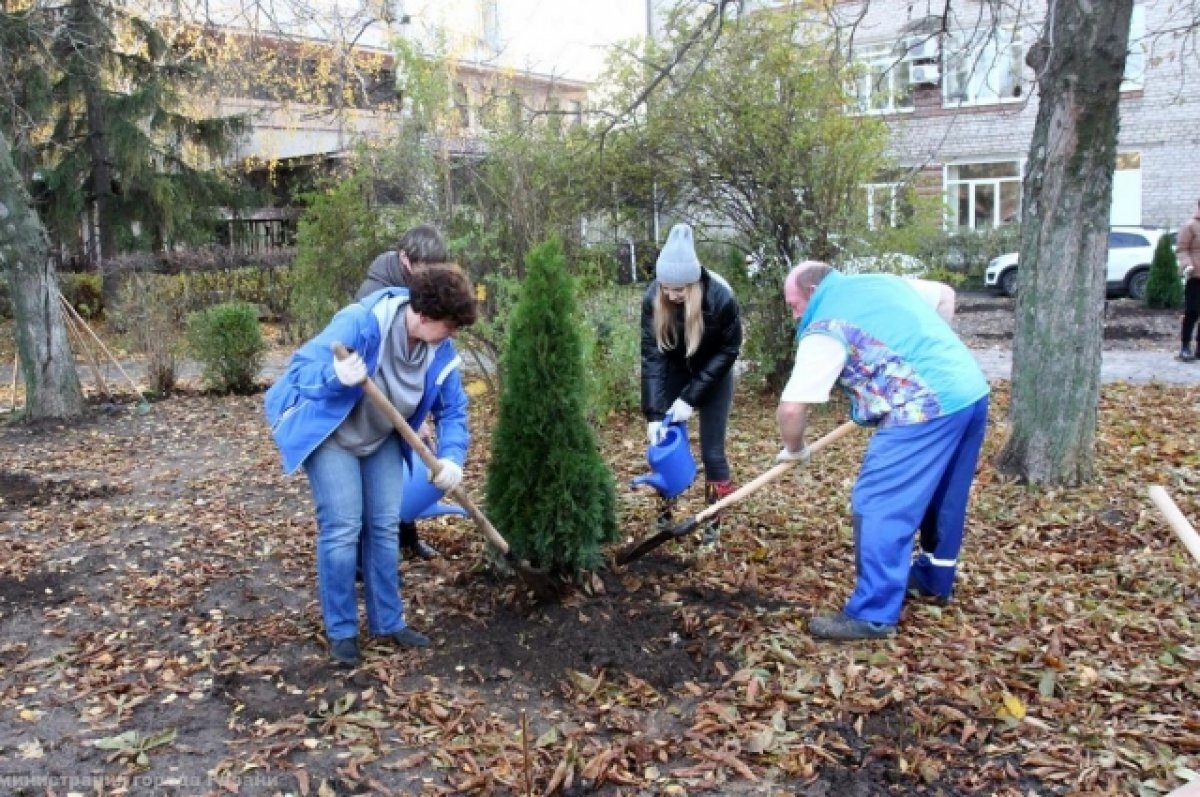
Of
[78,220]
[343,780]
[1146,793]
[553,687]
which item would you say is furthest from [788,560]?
[78,220]

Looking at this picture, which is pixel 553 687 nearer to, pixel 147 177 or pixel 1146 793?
pixel 1146 793

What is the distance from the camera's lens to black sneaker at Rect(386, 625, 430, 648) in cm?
377

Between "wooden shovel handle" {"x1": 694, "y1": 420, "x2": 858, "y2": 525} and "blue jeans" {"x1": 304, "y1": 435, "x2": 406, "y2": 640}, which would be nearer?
"blue jeans" {"x1": 304, "y1": 435, "x2": 406, "y2": 640}

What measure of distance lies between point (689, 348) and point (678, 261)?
42 cm

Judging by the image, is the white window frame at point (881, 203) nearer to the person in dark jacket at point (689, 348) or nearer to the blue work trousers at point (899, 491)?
the person in dark jacket at point (689, 348)

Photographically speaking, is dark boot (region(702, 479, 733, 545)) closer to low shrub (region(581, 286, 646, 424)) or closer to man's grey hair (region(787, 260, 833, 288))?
man's grey hair (region(787, 260, 833, 288))

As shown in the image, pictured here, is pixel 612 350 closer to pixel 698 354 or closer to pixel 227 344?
pixel 698 354

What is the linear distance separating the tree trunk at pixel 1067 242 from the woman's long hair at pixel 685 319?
2010 millimetres

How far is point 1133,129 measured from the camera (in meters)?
22.4

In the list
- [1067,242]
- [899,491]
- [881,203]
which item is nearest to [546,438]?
[899,491]

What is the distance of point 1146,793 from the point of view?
2736mm

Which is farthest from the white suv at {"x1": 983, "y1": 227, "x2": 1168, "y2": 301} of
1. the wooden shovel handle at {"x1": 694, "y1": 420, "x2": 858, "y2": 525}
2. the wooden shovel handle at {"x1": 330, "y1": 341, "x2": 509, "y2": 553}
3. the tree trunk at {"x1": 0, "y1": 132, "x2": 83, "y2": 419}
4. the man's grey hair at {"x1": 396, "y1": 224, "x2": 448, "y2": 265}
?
the wooden shovel handle at {"x1": 330, "y1": 341, "x2": 509, "y2": 553}

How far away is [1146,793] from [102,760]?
301 centimetres

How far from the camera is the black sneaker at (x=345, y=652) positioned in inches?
142
